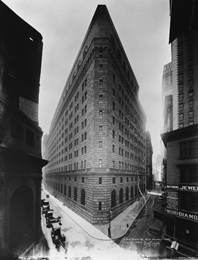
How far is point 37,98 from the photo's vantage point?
1283 cm

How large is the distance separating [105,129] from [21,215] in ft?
36.9

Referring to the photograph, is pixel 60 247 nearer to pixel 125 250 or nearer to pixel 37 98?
pixel 125 250

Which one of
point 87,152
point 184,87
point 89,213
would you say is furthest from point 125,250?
point 184,87

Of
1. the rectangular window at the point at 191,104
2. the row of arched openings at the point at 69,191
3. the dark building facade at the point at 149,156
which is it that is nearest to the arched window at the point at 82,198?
the row of arched openings at the point at 69,191

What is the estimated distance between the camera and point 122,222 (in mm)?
19578

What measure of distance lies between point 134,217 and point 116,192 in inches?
184

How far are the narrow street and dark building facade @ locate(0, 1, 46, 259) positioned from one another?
8140 mm

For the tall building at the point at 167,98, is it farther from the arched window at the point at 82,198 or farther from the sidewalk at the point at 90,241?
the arched window at the point at 82,198

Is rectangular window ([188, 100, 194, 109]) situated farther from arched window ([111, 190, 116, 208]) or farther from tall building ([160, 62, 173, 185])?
arched window ([111, 190, 116, 208])

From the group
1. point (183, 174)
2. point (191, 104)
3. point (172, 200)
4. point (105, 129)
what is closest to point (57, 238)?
point (172, 200)

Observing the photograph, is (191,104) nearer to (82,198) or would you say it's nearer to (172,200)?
(172,200)

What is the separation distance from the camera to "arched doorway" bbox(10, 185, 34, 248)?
10402 mm

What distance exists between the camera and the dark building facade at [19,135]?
388 inches

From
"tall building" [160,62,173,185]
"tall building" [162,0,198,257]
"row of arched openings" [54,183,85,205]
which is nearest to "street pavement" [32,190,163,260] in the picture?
"row of arched openings" [54,183,85,205]
